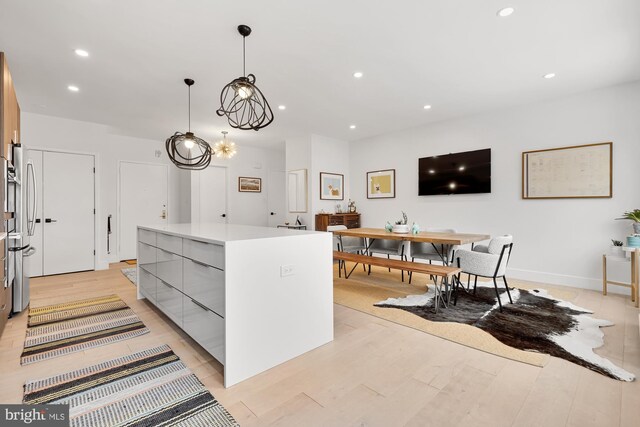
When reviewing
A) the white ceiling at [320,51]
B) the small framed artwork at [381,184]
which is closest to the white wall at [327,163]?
the small framed artwork at [381,184]

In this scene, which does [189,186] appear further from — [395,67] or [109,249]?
[395,67]

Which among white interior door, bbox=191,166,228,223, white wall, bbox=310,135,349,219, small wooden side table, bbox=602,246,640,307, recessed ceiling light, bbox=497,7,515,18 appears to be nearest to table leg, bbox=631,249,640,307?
small wooden side table, bbox=602,246,640,307

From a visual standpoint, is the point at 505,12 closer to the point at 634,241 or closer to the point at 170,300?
the point at 634,241

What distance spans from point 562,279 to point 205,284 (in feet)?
15.0

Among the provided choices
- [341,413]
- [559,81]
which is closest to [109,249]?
[341,413]

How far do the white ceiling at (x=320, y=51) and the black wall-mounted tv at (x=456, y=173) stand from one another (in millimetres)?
781

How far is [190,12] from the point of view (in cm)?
229

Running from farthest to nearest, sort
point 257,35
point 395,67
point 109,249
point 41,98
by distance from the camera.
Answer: point 109,249
point 41,98
point 395,67
point 257,35

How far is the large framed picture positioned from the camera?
147 inches

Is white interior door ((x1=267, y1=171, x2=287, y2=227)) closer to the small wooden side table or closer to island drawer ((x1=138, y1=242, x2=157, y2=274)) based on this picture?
island drawer ((x1=138, y1=242, x2=157, y2=274))

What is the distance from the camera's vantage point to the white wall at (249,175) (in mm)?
7098

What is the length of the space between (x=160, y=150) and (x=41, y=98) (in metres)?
2.54

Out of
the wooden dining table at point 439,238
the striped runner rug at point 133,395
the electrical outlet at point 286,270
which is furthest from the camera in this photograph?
the wooden dining table at point 439,238

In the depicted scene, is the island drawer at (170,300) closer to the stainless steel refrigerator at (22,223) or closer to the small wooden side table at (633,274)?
the stainless steel refrigerator at (22,223)
